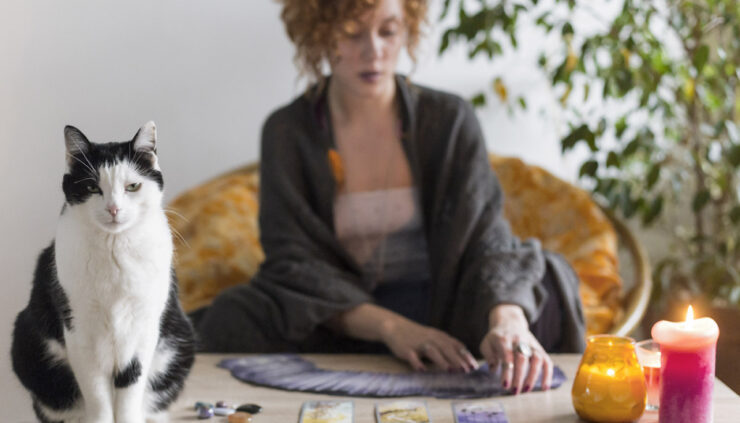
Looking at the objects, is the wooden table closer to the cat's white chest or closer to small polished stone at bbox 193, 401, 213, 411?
small polished stone at bbox 193, 401, 213, 411

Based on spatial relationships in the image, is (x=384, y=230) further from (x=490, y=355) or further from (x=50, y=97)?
(x=50, y=97)

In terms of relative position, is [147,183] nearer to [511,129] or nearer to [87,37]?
[87,37]

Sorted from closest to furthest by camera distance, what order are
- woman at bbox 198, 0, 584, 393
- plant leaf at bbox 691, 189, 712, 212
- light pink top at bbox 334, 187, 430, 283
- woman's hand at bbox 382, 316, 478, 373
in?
woman's hand at bbox 382, 316, 478, 373
woman at bbox 198, 0, 584, 393
light pink top at bbox 334, 187, 430, 283
plant leaf at bbox 691, 189, 712, 212

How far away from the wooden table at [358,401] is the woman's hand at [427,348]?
50 mm


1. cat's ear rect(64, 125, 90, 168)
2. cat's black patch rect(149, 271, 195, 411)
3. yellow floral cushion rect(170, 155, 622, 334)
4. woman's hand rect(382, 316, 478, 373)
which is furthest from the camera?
yellow floral cushion rect(170, 155, 622, 334)

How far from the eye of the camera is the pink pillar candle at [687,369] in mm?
767

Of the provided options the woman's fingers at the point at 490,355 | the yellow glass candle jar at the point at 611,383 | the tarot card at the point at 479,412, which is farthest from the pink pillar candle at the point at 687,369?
the woman's fingers at the point at 490,355

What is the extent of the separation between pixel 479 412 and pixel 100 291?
1.59 ft

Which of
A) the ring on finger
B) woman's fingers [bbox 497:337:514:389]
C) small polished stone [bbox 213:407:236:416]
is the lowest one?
small polished stone [bbox 213:407:236:416]

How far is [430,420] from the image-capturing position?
0.88 m

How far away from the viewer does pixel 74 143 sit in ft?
1.98

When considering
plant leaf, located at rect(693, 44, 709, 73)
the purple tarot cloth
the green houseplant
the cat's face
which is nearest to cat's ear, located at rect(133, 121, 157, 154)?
the cat's face

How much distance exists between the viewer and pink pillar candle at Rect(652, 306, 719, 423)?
767mm

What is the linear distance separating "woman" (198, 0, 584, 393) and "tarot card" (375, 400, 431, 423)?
0.21 meters
